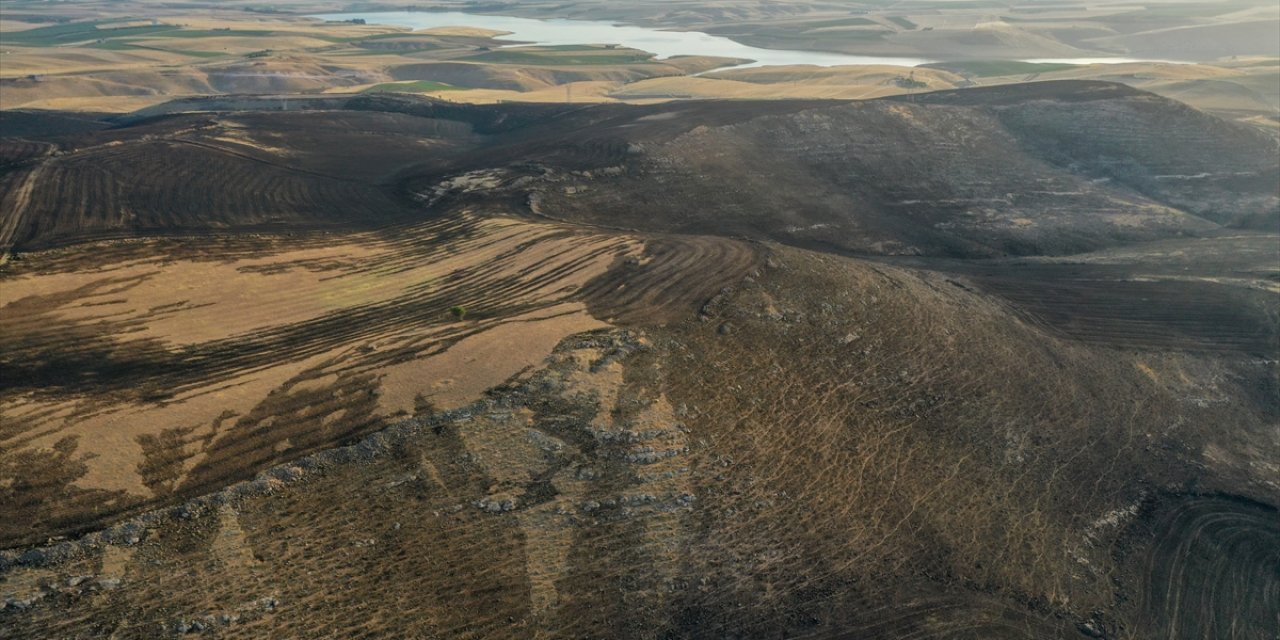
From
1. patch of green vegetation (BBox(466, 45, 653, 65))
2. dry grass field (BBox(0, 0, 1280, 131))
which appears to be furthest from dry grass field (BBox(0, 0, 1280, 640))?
→ patch of green vegetation (BBox(466, 45, 653, 65))

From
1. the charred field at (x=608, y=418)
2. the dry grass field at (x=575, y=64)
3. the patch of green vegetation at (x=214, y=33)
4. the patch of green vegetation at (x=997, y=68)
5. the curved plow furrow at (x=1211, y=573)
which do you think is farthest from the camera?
the patch of green vegetation at (x=214, y=33)

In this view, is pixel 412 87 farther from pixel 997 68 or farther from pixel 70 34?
pixel 70 34

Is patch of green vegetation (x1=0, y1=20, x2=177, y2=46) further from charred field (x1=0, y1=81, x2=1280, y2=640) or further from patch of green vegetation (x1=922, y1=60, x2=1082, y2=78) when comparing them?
patch of green vegetation (x1=922, y1=60, x2=1082, y2=78)

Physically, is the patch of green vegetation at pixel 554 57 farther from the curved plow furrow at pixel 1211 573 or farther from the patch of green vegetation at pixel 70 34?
the curved plow furrow at pixel 1211 573

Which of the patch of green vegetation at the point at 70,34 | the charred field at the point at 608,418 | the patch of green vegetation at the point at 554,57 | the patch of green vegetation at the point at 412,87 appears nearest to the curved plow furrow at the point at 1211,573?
the charred field at the point at 608,418

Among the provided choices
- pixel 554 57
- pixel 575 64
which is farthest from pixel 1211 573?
pixel 554 57
